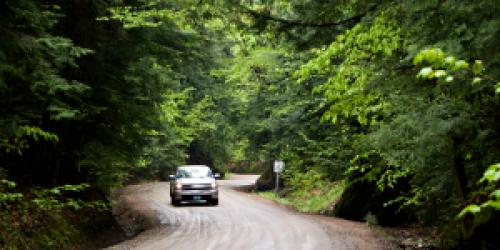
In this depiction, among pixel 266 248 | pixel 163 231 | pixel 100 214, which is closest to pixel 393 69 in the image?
pixel 266 248

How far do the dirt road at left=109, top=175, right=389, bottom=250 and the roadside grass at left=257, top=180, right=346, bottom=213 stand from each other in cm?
374

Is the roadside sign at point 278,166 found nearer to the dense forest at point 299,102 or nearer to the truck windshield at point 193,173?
the truck windshield at point 193,173

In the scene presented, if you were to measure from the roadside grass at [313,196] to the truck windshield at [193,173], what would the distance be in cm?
485

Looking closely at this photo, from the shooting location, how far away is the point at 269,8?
10453mm

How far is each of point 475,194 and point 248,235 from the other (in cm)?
809

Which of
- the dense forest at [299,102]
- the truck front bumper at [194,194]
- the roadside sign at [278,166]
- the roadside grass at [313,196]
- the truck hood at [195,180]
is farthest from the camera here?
the roadside sign at [278,166]

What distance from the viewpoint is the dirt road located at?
478 inches

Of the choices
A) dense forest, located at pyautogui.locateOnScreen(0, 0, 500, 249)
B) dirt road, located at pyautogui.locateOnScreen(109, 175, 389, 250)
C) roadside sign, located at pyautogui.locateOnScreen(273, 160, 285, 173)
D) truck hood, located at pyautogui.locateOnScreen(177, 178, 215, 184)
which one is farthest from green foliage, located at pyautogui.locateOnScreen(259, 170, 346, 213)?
truck hood, located at pyautogui.locateOnScreen(177, 178, 215, 184)

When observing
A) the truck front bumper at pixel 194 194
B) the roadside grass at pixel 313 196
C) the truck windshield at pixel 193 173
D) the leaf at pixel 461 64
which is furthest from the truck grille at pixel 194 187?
the leaf at pixel 461 64

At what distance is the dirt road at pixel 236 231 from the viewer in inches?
478

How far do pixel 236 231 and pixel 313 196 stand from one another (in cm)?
1294

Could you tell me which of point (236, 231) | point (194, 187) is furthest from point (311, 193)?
point (236, 231)

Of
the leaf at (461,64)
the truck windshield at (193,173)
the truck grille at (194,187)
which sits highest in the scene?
the leaf at (461,64)

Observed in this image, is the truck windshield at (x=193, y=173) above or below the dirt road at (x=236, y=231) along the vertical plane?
above
